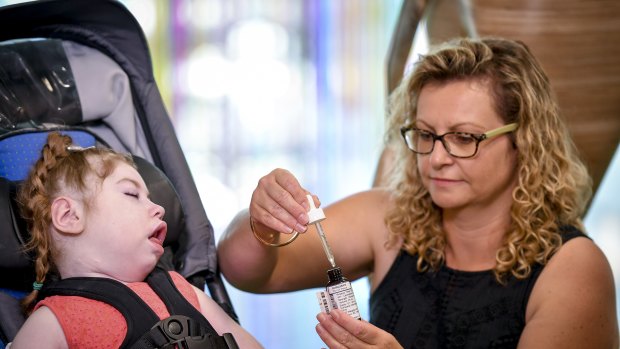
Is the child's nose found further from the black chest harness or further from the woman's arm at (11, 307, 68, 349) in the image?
the woman's arm at (11, 307, 68, 349)

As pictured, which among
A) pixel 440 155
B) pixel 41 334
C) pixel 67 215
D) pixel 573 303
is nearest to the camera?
pixel 41 334

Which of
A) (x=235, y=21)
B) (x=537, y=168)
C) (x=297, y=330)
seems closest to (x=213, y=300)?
(x=537, y=168)

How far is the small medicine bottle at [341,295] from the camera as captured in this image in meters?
1.49

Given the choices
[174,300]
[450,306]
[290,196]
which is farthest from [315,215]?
[450,306]

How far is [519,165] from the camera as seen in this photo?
1952mm

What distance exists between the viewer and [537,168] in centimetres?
191

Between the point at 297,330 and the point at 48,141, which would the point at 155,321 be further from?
the point at 297,330

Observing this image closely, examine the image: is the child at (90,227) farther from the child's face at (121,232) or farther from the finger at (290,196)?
the finger at (290,196)

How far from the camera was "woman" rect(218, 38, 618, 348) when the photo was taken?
1807mm

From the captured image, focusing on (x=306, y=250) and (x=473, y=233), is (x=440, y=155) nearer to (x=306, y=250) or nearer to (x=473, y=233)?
(x=473, y=233)

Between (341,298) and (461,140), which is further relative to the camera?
(461,140)

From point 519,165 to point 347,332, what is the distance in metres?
0.69

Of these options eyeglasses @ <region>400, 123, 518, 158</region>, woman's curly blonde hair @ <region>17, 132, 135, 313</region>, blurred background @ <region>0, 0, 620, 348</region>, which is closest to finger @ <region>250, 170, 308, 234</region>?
woman's curly blonde hair @ <region>17, 132, 135, 313</region>

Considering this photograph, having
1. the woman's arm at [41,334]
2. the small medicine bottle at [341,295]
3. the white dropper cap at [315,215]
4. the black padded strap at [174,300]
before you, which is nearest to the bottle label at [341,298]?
the small medicine bottle at [341,295]
